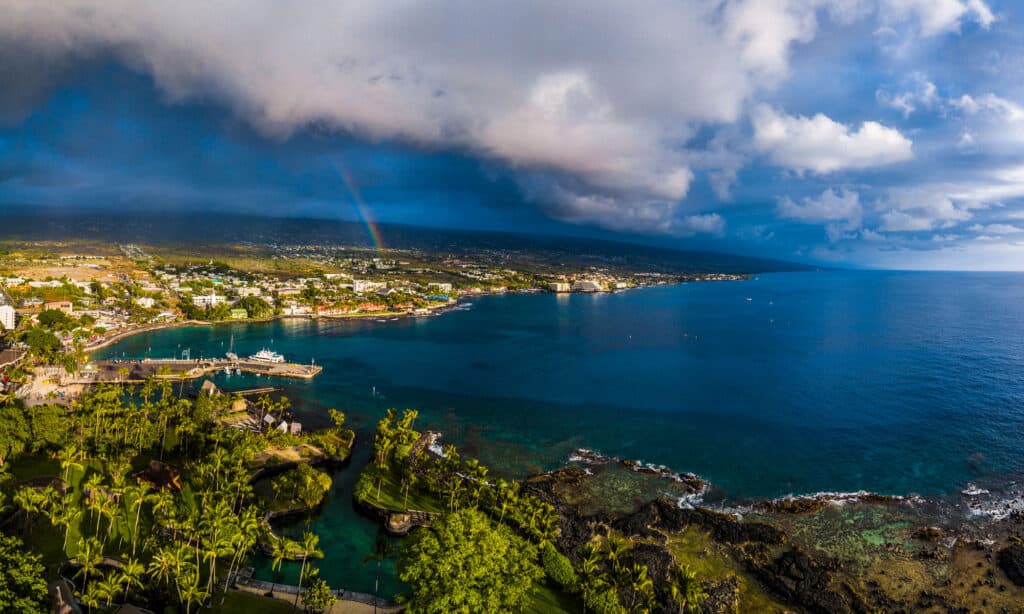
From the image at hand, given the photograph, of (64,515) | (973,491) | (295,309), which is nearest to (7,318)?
(295,309)

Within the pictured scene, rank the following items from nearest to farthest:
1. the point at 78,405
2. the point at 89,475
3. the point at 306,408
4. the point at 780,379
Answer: the point at 89,475
the point at 78,405
the point at 306,408
the point at 780,379

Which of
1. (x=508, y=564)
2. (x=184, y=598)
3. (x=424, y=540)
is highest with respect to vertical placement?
(x=424, y=540)

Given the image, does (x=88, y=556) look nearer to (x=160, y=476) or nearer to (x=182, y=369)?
(x=160, y=476)

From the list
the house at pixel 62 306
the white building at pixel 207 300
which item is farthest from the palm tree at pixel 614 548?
the white building at pixel 207 300

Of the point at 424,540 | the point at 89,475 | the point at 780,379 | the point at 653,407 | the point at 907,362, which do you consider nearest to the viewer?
the point at 424,540

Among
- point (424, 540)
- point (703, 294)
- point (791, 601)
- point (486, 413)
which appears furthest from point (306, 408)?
point (703, 294)

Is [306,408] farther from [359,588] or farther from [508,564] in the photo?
[508,564]

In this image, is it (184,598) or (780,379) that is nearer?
(184,598)

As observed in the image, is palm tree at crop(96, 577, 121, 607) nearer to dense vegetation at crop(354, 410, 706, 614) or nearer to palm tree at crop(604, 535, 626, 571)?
dense vegetation at crop(354, 410, 706, 614)
